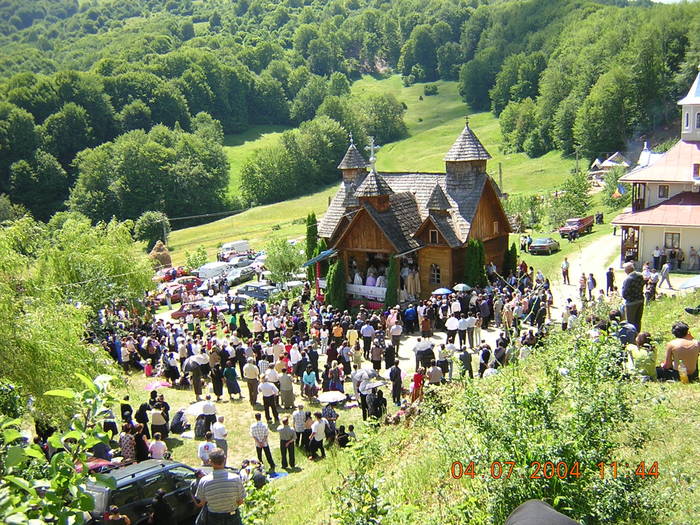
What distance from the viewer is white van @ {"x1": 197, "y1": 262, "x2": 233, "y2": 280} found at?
49.7m

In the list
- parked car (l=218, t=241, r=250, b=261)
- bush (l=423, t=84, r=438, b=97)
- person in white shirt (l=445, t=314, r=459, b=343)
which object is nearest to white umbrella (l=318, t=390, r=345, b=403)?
person in white shirt (l=445, t=314, r=459, b=343)

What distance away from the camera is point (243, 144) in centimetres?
13338

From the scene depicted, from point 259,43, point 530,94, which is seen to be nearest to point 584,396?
point 530,94

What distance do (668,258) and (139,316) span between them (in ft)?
92.3

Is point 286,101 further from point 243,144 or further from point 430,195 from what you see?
point 430,195

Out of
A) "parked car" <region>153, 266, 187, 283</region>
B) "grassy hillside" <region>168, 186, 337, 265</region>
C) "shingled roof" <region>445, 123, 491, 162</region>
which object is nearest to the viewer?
"shingled roof" <region>445, 123, 491, 162</region>

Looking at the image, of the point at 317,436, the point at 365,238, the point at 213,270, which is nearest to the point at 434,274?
the point at 365,238

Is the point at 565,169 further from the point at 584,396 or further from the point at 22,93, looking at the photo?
the point at 22,93

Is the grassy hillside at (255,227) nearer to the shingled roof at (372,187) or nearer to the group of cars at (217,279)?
the group of cars at (217,279)

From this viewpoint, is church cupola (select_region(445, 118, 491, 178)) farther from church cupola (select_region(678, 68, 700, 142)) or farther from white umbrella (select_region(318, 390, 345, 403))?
white umbrella (select_region(318, 390, 345, 403))

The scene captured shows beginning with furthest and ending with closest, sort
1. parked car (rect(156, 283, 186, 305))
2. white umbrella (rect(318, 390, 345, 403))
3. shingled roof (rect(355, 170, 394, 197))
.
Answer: parked car (rect(156, 283, 186, 305))
shingled roof (rect(355, 170, 394, 197))
white umbrella (rect(318, 390, 345, 403))

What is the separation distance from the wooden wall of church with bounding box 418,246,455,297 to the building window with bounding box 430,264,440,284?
11 centimetres

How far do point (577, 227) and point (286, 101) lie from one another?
121 meters

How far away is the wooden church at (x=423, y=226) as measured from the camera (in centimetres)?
3034
